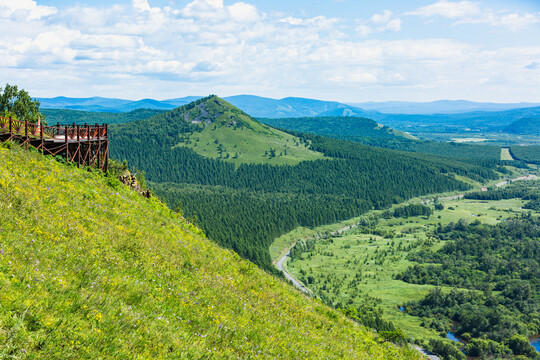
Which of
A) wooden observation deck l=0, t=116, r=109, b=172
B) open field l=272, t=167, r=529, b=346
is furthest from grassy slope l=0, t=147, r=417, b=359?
open field l=272, t=167, r=529, b=346

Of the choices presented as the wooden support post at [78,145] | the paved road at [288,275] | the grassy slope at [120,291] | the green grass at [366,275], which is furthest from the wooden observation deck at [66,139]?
the paved road at [288,275]

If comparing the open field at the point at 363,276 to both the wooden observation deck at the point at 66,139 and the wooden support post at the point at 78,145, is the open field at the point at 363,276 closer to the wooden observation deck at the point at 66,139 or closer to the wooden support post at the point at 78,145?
the wooden observation deck at the point at 66,139

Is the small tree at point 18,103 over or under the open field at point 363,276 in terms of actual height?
over

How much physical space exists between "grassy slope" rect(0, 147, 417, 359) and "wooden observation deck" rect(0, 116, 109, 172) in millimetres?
3164

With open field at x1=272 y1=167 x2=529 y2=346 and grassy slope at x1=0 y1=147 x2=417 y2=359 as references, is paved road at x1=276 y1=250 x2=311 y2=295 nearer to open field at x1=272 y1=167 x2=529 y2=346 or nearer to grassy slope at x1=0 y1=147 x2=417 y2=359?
open field at x1=272 y1=167 x2=529 y2=346

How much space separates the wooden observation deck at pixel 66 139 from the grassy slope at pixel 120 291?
10.4 feet

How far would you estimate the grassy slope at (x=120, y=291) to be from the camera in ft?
33.7

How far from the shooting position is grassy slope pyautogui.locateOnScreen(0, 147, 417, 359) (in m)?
10.3

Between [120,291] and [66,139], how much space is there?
23835 millimetres

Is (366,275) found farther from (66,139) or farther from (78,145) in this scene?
(66,139)

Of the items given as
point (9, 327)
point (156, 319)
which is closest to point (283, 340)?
point (156, 319)

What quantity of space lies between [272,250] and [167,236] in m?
163

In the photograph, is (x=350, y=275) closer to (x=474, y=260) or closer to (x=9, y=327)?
(x=474, y=260)

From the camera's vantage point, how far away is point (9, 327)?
30.4 ft
